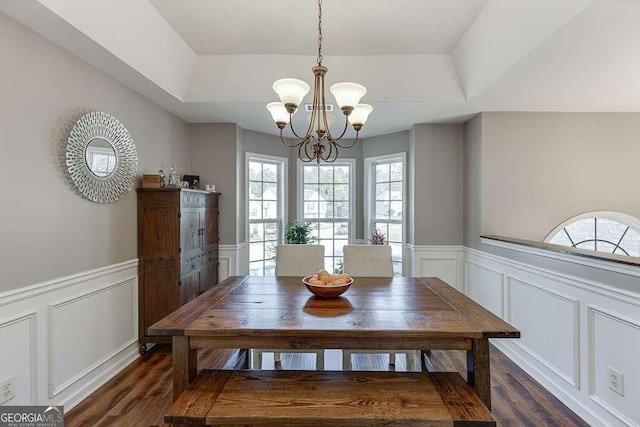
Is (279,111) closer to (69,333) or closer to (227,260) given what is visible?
(69,333)

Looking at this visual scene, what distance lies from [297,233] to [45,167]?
9.63 ft

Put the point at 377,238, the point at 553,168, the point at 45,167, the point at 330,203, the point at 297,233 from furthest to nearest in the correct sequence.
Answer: the point at 330,203 < the point at 297,233 < the point at 377,238 < the point at 553,168 < the point at 45,167

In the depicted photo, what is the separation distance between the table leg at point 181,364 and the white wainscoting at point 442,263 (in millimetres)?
2956

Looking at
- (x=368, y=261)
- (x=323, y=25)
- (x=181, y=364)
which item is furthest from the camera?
(x=368, y=261)

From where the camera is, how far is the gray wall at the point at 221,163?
4.05 m

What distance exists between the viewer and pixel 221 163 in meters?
4.05

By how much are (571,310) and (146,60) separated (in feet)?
11.8

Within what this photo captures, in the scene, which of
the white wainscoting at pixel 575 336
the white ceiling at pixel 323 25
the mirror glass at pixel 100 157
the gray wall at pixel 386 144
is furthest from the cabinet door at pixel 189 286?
the white wainscoting at pixel 575 336

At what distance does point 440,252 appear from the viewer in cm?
397

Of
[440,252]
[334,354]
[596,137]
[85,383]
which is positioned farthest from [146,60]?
[596,137]

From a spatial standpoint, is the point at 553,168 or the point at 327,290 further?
the point at 553,168

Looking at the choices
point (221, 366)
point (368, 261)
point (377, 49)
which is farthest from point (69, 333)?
point (377, 49)

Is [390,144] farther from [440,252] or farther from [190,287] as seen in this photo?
[190,287]

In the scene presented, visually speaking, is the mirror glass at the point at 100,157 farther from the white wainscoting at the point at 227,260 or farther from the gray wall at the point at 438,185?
the gray wall at the point at 438,185
